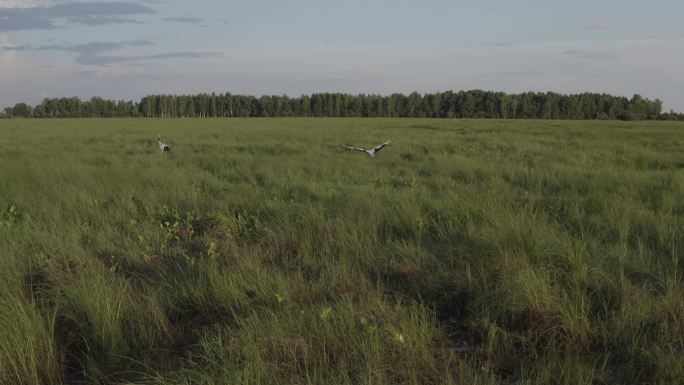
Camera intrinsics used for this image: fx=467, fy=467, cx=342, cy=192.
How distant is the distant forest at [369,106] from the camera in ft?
293

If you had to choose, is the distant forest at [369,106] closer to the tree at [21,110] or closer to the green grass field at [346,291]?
the tree at [21,110]

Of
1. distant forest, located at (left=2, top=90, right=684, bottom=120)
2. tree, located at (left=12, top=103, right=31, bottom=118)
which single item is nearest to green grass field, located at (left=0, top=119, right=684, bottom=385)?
distant forest, located at (left=2, top=90, right=684, bottom=120)

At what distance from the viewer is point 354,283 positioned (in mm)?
3260

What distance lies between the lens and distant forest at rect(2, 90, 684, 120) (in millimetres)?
89312

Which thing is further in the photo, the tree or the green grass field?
the tree

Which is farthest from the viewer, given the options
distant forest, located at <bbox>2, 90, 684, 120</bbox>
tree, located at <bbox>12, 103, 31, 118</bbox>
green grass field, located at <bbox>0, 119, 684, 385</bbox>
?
tree, located at <bbox>12, 103, 31, 118</bbox>

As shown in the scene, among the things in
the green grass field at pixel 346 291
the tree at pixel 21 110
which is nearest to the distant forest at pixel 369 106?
the tree at pixel 21 110

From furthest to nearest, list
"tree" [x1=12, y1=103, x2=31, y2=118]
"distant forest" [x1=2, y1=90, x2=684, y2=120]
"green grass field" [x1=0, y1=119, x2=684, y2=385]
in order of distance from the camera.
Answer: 1. "tree" [x1=12, y1=103, x2=31, y2=118]
2. "distant forest" [x1=2, y1=90, x2=684, y2=120]
3. "green grass field" [x1=0, y1=119, x2=684, y2=385]

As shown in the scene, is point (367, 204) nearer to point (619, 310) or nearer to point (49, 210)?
point (619, 310)

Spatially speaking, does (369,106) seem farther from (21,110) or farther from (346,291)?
(346,291)

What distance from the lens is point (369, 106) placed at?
109875 millimetres

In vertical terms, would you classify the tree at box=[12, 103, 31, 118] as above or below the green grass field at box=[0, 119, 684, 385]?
above

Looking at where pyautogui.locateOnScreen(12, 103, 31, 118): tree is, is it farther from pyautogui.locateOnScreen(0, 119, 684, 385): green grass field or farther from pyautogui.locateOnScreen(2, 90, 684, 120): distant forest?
pyautogui.locateOnScreen(0, 119, 684, 385): green grass field

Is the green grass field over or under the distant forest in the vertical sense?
under
